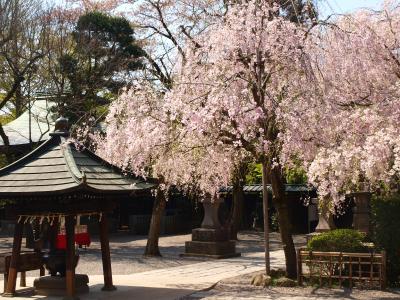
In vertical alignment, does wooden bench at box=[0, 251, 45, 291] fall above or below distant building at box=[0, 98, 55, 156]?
below

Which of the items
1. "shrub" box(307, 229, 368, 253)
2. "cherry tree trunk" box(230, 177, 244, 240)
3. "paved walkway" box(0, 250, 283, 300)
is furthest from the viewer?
"cherry tree trunk" box(230, 177, 244, 240)

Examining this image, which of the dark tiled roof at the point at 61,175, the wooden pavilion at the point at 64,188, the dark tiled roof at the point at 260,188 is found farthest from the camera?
the dark tiled roof at the point at 260,188

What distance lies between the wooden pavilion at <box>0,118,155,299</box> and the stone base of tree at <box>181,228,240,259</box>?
7.39 metres

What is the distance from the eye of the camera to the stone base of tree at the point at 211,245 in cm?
1991

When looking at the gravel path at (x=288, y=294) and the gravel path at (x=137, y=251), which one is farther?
the gravel path at (x=137, y=251)

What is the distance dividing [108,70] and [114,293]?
1420 centimetres

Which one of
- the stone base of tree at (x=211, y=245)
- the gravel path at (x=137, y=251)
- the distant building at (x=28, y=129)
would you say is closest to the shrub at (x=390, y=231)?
the gravel path at (x=137, y=251)

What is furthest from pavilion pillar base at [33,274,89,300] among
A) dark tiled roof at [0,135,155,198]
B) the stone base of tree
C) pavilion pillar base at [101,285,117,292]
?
the stone base of tree

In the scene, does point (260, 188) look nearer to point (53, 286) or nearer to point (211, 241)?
point (211, 241)

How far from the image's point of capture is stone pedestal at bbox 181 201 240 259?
1994 centimetres

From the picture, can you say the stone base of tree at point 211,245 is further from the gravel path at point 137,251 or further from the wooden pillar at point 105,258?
the wooden pillar at point 105,258

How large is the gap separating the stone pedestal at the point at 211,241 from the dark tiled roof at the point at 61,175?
23.4 feet

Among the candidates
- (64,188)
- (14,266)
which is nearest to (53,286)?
(14,266)

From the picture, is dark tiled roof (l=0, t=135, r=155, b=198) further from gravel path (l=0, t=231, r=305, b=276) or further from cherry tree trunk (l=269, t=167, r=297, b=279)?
gravel path (l=0, t=231, r=305, b=276)
